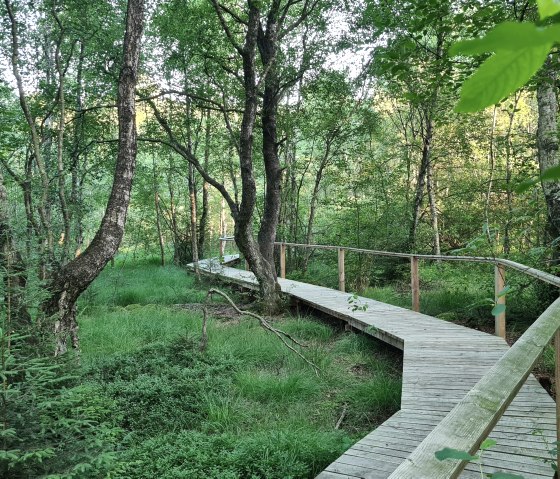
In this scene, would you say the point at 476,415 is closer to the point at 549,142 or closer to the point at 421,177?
the point at 549,142

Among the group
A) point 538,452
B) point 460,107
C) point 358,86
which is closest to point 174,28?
point 358,86

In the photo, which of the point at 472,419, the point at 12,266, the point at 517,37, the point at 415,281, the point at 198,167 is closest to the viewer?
the point at 517,37

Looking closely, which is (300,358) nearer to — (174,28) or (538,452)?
(538,452)

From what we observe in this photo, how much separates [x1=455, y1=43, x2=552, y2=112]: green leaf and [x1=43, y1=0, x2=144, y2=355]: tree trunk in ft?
16.3

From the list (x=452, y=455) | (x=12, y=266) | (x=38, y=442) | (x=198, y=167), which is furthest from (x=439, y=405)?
(x=198, y=167)

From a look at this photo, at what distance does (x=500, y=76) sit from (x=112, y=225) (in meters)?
5.39

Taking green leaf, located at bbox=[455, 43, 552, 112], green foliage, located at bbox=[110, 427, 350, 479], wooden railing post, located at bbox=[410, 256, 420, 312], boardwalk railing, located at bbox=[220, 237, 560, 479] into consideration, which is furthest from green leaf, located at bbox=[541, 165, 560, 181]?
wooden railing post, located at bbox=[410, 256, 420, 312]

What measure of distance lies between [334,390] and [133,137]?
12.5 feet

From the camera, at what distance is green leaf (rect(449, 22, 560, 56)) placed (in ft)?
0.85

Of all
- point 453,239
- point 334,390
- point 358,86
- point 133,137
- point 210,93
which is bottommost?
point 334,390

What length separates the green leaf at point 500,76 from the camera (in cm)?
30

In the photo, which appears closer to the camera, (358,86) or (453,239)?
(358,86)

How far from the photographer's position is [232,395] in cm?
470

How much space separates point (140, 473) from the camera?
321 cm
